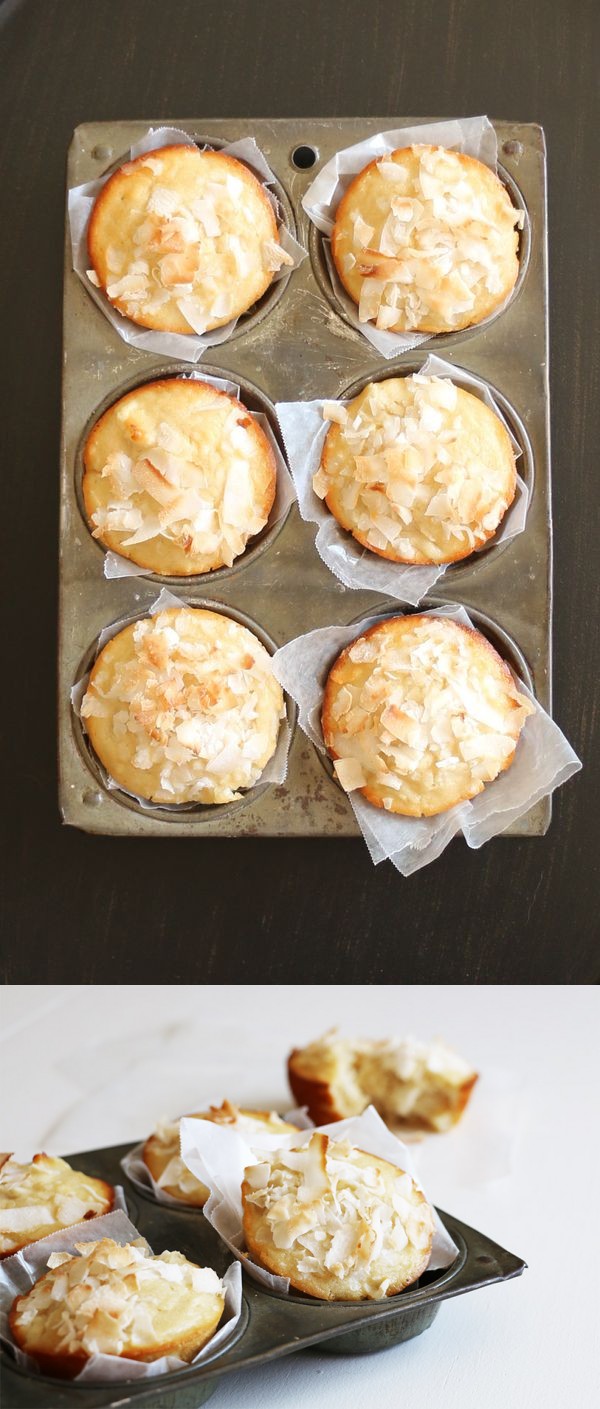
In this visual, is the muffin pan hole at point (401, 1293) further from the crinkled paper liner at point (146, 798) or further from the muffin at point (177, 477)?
the muffin at point (177, 477)

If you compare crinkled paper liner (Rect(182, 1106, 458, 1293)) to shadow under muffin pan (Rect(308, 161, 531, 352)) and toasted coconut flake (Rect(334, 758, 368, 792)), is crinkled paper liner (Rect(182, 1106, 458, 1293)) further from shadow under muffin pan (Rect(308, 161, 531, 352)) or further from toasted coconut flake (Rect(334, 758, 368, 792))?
shadow under muffin pan (Rect(308, 161, 531, 352))

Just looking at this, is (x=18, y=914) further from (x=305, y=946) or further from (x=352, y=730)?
(x=352, y=730)

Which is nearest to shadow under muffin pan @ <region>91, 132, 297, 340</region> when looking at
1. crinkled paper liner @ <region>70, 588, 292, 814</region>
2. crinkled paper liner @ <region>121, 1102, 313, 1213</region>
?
crinkled paper liner @ <region>70, 588, 292, 814</region>

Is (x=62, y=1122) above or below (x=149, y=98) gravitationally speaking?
below

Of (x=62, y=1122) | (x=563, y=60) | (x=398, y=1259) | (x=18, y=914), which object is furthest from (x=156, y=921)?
(x=563, y=60)

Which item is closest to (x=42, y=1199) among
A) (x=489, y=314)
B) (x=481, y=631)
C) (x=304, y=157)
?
(x=481, y=631)

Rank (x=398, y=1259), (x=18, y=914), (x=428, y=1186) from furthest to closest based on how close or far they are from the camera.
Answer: (x=18, y=914) → (x=428, y=1186) → (x=398, y=1259)

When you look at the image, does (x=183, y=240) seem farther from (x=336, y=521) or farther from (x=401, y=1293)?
(x=401, y=1293)
